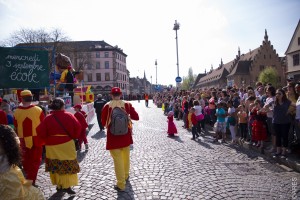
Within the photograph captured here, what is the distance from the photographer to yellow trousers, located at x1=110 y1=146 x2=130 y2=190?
16.4ft

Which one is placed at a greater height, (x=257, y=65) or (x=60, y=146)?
(x=257, y=65)

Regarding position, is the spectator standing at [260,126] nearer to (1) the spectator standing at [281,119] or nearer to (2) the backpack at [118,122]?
(1) the spectator standing at [281,119]

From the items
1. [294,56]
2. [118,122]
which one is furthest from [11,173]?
[294,56]

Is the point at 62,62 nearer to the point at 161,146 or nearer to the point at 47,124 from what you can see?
the point at 161,146

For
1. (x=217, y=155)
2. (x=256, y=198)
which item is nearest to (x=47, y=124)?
(x=256, y=198)

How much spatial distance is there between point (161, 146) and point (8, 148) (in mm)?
6980

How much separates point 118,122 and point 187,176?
1.99 metres

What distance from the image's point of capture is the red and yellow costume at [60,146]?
4719 mm

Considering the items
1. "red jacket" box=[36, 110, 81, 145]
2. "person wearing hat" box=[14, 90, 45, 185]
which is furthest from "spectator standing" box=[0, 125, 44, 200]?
"person wearing hat" box=[14, 90, 45, 185]

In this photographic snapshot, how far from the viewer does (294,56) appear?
40906 mm

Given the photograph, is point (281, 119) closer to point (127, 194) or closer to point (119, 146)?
point (119, 146)

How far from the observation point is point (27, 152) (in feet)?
17.4

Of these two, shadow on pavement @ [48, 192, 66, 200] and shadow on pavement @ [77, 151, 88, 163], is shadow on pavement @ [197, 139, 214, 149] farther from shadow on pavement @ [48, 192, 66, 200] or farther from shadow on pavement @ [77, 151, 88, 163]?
shadow on pavement @ [48, 192, 66, 200]

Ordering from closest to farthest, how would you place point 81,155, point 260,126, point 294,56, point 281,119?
point 281,119
point 260,126
point 81,155
point 294,56
